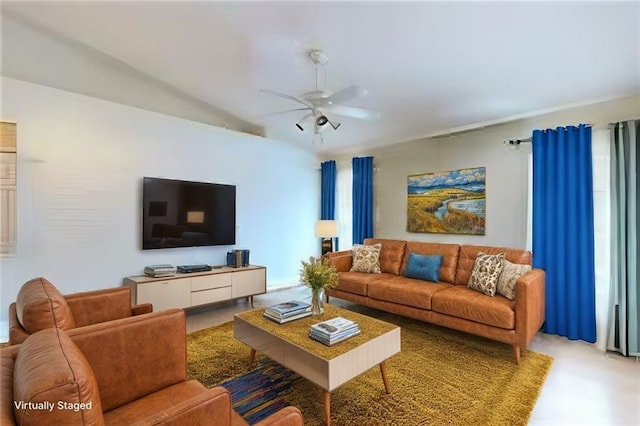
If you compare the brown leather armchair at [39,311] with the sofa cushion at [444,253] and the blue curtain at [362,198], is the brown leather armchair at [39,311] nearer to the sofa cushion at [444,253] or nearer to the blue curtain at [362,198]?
the sofa cushion at [444,253]

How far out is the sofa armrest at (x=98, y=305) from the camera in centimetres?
217

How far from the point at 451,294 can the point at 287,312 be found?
5.70 feet

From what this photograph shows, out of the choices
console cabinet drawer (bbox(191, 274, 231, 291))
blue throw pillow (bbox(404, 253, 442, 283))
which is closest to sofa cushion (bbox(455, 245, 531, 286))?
blue throw pillow (bbox(404, 253, 442, 283))

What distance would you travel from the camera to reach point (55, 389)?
0.84m

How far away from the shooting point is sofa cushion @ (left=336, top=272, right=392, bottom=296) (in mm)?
3838

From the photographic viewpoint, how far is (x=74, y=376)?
0.89 meters

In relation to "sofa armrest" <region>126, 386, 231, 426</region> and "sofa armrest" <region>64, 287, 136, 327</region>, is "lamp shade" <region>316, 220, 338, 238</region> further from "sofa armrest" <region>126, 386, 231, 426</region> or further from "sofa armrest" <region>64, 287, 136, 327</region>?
"sofa armrest" <region>126, 386, 231, 426</region>

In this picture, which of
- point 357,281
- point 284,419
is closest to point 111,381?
point 284,419

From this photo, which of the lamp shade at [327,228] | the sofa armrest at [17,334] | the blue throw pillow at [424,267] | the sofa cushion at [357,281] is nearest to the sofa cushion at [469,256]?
the blue throw pillow at [424,267]

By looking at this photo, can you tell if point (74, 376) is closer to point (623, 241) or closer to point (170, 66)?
point (170, 66)

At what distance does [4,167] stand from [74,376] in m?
3.43

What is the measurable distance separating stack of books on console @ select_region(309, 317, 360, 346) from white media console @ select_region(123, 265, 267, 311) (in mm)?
2246

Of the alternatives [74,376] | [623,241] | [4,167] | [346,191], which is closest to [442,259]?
[623,241]

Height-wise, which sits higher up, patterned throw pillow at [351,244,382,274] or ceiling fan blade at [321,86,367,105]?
ceiling fan blade at [321,86,367,105]
